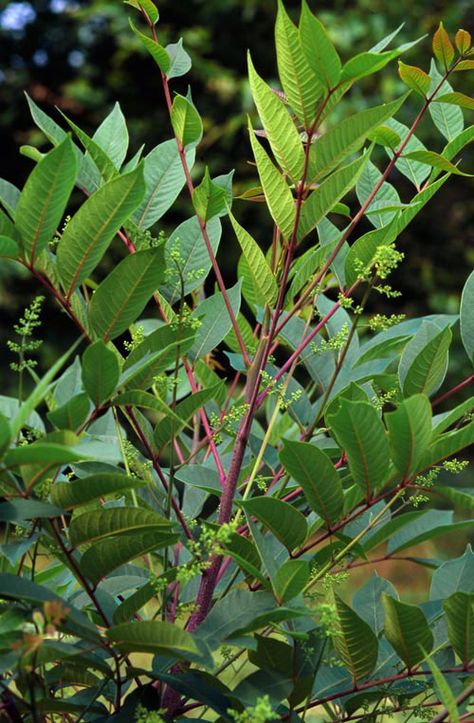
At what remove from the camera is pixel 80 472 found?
2.55 ft

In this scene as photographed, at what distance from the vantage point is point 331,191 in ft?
2.11

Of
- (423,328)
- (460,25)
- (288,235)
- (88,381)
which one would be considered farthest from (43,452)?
(460,25)

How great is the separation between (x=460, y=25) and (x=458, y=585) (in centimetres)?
484

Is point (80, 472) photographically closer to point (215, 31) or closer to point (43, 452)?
point (43, 452)

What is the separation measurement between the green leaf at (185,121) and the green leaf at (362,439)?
0.86ft

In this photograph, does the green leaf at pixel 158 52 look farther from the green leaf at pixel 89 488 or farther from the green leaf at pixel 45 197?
the green leaf at pixel 89 488

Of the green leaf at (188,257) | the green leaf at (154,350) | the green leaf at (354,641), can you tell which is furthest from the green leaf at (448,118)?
the green leaf at (354,641)

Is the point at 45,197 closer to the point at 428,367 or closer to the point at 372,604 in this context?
the point at 428,367

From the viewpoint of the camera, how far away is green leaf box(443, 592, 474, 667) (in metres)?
0.61

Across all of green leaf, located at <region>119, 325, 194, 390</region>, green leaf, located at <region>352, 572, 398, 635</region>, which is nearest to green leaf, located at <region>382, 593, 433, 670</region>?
green leaf, located at <region>352, 572, 398, 635</region>

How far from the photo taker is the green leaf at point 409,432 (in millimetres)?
587

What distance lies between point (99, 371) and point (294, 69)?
0.74ft

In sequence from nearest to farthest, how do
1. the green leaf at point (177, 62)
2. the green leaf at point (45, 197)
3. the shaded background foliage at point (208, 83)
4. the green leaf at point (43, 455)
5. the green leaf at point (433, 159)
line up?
the green leaf at point (43, 455), the green leaf at point (45, 197), the green leaf at point (433, 159), the green leaf at point (177, 62), the shaded background foliage at point (208, 83)

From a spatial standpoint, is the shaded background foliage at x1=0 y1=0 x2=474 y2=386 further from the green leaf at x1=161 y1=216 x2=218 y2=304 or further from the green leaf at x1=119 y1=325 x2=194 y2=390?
the green leaf at x1=119 y1=325 x2=194 y2=390
